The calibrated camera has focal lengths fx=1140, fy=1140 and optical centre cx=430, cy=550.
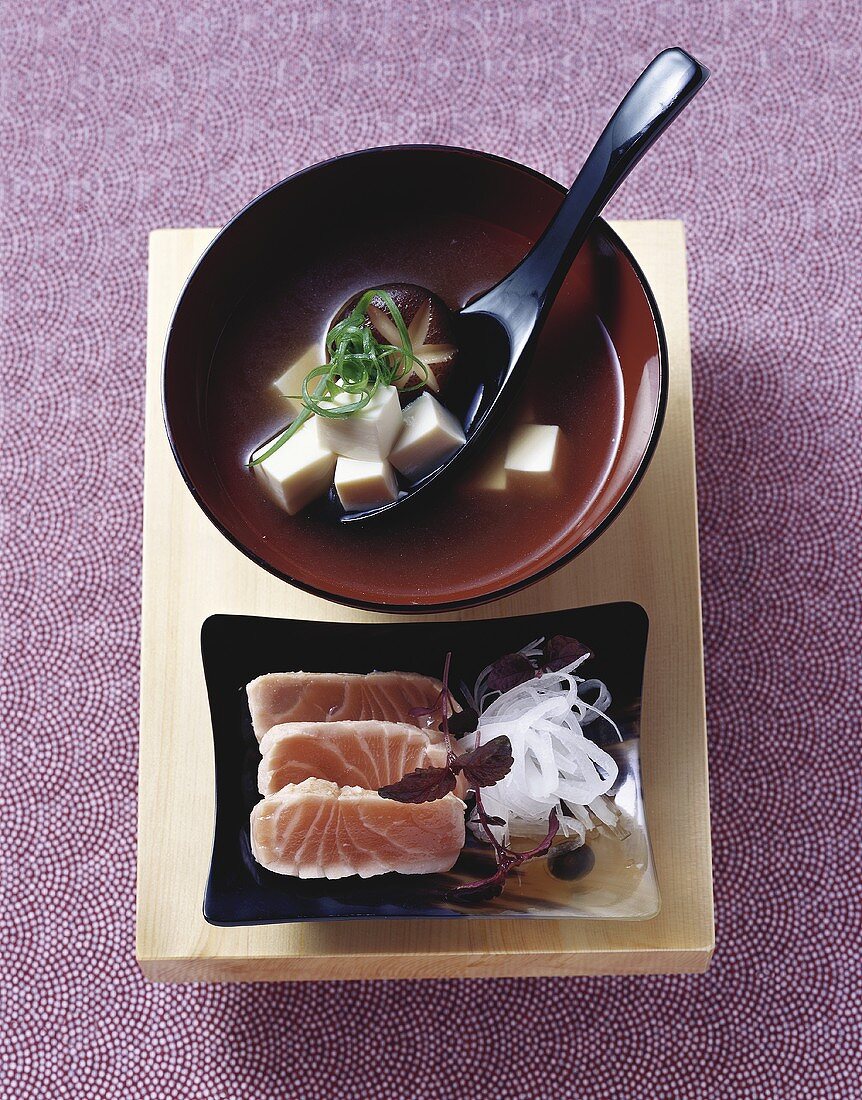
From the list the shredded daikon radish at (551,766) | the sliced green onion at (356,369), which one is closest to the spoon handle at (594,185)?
the sliced green onion at (356,369)

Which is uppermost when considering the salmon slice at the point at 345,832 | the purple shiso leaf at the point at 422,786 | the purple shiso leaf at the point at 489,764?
the purple shiso leaf at the point at 489,764

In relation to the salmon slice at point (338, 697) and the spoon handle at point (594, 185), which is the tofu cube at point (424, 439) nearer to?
the spoon handle at point (594, 185)

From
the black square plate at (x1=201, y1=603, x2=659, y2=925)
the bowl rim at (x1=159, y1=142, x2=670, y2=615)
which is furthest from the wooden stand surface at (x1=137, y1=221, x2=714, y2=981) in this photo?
the bowl rim at (x1=159, y1=142, x2=670, y2=615)

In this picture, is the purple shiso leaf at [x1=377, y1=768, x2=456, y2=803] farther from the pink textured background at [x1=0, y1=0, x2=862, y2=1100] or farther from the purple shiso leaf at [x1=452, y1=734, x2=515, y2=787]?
the pink textured background at [x1=0, y1=0, x2=862, y2=1100]

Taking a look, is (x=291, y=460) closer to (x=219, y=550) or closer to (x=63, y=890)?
(x=219, y=550)

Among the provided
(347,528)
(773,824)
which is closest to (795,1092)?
(773,824)
